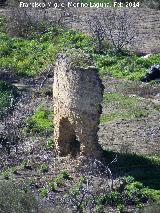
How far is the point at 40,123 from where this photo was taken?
2262 centimetres

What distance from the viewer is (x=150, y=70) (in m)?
28.3

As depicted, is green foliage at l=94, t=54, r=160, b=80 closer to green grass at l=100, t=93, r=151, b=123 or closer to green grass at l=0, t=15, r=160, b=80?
green grass at l=0, t=15, r=160, b=80

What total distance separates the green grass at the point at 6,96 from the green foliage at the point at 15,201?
8.53 meters

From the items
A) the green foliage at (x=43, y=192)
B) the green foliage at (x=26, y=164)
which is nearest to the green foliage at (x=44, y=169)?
the green foliage at (x=26, y=164)

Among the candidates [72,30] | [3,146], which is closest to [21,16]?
[72,30]

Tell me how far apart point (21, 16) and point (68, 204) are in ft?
68.1

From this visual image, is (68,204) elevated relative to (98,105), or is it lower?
lower

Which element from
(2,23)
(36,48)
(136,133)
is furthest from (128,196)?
(2,23)

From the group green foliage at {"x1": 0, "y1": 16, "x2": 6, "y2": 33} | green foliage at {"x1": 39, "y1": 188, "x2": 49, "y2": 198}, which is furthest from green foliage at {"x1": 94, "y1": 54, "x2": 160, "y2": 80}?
green foliage at {"x1": 39, "y1": 188, "x2": 49, "y2": 198}

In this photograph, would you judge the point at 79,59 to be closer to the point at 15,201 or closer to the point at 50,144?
the point at 50,144

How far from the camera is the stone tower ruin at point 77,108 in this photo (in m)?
18.5

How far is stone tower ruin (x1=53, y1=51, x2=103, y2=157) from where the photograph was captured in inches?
728

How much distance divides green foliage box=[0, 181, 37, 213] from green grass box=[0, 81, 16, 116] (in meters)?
8.53

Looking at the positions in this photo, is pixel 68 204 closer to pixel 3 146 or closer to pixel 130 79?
pixel 3 146
